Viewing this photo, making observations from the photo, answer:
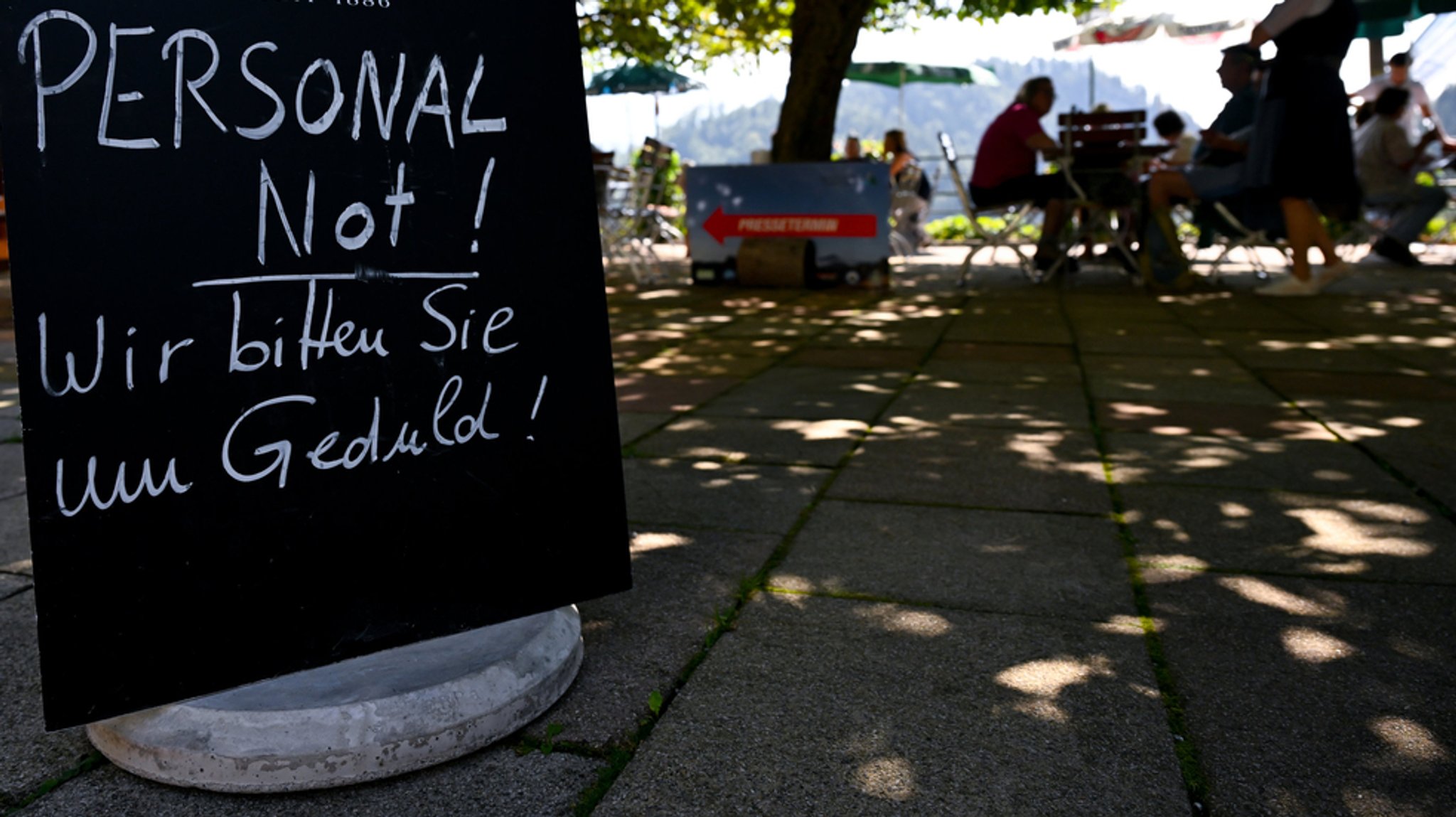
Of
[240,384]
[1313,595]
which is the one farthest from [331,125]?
[1313,595]

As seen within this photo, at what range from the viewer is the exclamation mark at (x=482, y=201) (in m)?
1.90

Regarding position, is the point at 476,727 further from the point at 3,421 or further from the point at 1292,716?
the point at 3,421

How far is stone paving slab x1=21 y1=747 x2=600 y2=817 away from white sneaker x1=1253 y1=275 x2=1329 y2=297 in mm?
8031

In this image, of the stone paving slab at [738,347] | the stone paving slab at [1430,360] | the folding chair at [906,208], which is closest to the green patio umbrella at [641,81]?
the folding chair at [906,208]

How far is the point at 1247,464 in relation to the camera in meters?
3.59

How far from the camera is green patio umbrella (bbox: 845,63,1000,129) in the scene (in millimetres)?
18984

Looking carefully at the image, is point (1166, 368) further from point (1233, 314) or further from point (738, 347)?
point (1233, 314)

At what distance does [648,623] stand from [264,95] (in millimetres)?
1179

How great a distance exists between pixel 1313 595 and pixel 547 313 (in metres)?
1.67

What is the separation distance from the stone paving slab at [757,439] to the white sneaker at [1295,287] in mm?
5533

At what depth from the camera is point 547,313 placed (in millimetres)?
1979

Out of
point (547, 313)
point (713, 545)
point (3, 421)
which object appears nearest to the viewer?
point (547, 313)

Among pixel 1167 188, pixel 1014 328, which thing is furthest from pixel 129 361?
pixel 1167 188

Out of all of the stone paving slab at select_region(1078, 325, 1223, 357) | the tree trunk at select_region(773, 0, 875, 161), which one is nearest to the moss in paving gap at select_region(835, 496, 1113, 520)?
the stone paving slab at select_region(1078, 325, 1223, 357)
